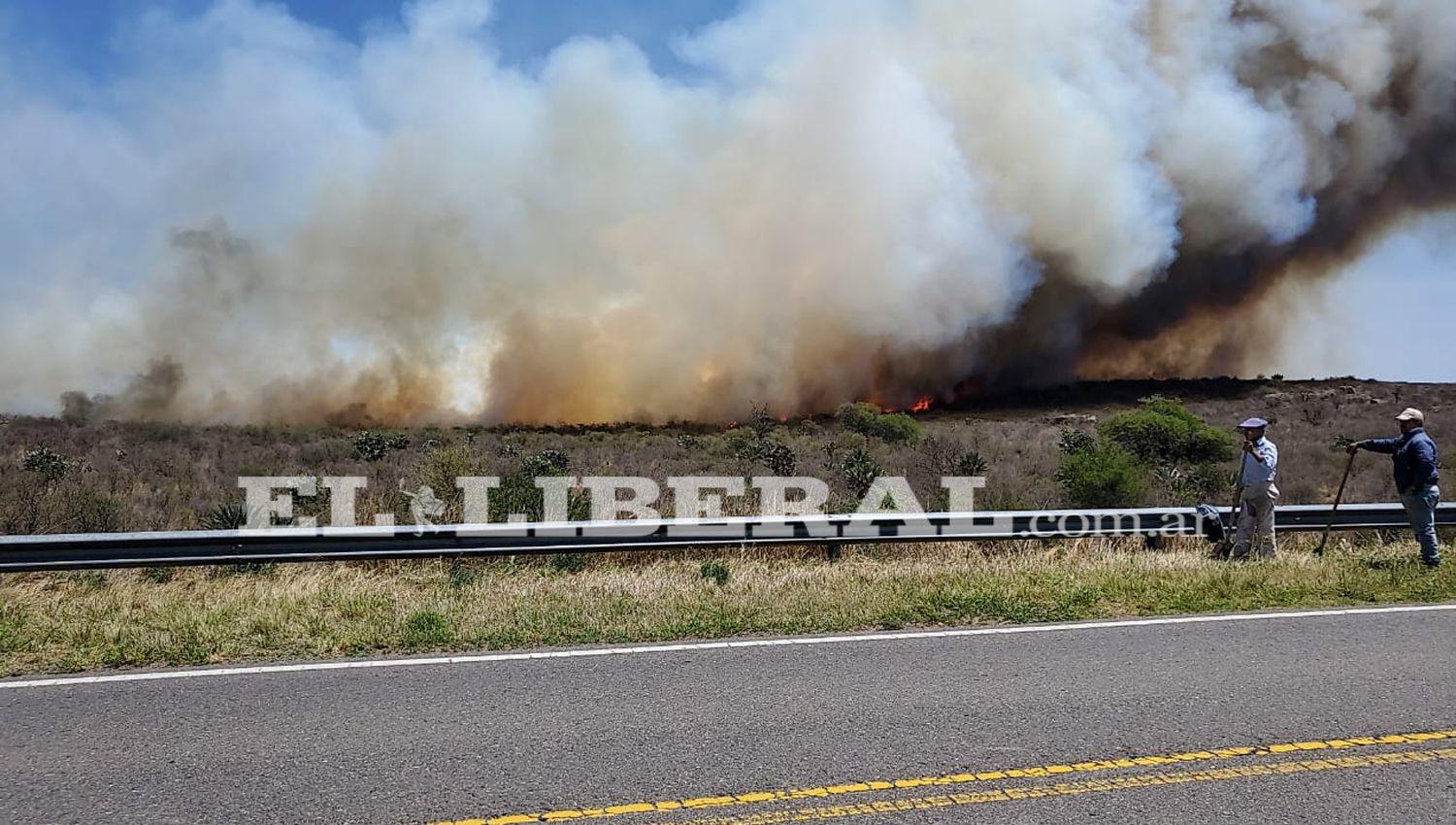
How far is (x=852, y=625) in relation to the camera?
6887mm

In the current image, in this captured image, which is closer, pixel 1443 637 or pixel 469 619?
pixel 1443 637

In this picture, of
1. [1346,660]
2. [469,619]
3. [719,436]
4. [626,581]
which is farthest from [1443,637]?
[719,436]

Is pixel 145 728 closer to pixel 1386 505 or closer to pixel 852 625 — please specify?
pixel 852 625

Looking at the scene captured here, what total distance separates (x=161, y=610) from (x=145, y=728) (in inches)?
112

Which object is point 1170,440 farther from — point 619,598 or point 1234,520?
point 619,598

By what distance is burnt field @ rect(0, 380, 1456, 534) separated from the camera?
1238 cm

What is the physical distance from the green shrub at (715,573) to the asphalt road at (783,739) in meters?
2.19

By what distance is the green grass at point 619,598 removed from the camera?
641cm

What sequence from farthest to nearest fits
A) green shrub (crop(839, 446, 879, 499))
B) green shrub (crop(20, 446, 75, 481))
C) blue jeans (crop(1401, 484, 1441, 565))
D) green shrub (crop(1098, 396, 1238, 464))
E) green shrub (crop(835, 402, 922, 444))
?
green shrub (crop(835, 402, 922, 444)), green shrub (crop(1098, 396, 1238, 464)), green shrub (crop(20, 446, 75, 481)), green shrub (crop(839, 446, 879, 499)), blue jeans (crop(1401, 484, 1441, 565))

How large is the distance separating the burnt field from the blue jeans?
473cm

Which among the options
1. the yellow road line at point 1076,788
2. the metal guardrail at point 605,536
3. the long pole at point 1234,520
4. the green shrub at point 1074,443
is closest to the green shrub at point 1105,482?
the metal guardrail at point 605,536

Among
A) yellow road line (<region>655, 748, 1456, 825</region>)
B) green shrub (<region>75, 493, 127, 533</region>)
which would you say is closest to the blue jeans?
yellow road line (<region>655, 748, 1456, 825</region>)

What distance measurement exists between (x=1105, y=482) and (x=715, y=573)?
7.09 metres

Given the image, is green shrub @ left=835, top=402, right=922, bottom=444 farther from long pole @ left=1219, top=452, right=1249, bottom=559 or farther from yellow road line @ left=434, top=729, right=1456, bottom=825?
yellow road line @ left=434, top=729, right=1456, bottom=825
